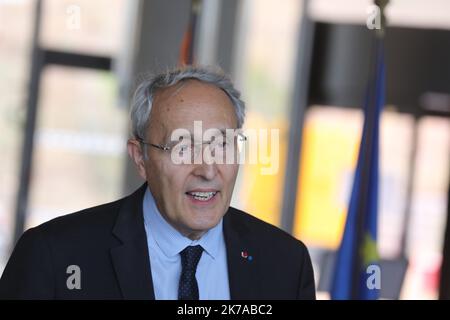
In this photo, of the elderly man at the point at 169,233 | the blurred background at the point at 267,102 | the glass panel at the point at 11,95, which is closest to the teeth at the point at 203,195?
the elderly man at the point at 169,233

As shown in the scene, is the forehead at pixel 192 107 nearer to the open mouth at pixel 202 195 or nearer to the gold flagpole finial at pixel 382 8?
the open mouth at pixel 202 195

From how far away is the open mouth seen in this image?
66.6 inches

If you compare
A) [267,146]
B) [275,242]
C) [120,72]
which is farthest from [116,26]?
[275,242]

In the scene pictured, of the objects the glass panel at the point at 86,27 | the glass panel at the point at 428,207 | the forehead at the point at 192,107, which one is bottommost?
the glass panel at the point at 428,207

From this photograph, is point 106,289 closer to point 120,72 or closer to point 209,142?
point 209,142

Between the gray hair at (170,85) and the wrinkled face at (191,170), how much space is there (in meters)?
0.01

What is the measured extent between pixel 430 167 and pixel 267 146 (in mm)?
1382

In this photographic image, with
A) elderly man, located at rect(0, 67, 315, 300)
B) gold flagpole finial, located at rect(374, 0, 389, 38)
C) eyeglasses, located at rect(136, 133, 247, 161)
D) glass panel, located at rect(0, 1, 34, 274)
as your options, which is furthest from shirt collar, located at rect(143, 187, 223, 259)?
glass panel, located at rect(0, 1, 34, 274)

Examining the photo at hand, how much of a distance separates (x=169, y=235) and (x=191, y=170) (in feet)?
0.49

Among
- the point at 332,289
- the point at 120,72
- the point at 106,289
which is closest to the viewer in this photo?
the point at 106,289

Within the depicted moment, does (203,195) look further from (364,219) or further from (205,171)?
(364,219)

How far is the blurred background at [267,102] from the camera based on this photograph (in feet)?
→ 22.9

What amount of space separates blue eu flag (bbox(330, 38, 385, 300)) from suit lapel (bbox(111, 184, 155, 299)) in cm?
170

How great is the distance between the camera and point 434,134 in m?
7.47
